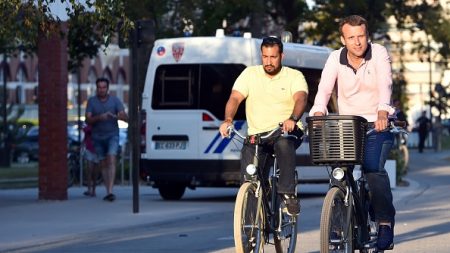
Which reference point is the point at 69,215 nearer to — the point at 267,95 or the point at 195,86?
the point at 195,86

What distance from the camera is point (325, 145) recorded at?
923 centimetres

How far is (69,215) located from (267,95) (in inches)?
281

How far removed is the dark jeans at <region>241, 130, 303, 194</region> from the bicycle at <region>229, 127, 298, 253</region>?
0.16ft

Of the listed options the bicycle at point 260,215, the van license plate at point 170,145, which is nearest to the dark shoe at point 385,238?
the bicycle at point 260,215

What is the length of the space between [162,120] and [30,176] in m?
14.4

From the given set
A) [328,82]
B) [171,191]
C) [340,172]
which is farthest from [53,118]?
[340,172]

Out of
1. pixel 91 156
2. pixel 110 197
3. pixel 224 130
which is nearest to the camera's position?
pixel 224 130

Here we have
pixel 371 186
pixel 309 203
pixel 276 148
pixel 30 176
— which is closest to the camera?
pixel 371 186

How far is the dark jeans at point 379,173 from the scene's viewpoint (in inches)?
390

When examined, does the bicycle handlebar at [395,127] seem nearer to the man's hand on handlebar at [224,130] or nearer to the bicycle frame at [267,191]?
the bicycle frame at [267,191]

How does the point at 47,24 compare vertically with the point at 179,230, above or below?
above

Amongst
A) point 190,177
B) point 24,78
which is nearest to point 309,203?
point 190,177

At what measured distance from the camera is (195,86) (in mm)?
20641

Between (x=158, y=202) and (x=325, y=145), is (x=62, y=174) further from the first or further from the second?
(x=325, y=145)
